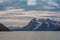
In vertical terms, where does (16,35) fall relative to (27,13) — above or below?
below

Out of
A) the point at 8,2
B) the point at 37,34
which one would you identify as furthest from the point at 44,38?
A: the point at 8,2

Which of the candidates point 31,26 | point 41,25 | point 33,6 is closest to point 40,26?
point 41,25

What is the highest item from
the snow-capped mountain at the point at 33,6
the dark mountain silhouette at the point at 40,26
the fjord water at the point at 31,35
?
the snow-capped mountain at the point at 33,6

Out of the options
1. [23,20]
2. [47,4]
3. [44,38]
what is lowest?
[44,38]

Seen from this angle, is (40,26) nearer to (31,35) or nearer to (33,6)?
(31,35)

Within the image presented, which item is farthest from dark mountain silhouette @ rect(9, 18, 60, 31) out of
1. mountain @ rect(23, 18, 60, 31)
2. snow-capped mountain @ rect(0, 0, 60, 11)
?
snow-capped mountain @ rect(0, 0, 60, 11)

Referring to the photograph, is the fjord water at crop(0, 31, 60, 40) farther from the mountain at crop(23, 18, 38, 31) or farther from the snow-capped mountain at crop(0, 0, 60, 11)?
the snow-capped mountain at crop(0, 0, 60, 11)

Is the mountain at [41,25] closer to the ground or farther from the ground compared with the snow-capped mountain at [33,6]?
closer to the ground

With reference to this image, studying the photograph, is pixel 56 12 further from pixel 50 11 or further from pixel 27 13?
pixel 27 13

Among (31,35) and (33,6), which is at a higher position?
(33,6)

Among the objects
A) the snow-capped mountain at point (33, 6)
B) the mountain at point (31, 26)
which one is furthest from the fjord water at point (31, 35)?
the snow-capped mountain at point (33, 6)

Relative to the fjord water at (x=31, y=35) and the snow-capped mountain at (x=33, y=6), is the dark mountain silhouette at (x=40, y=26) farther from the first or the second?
the snow-capped mountain at (x=33, y=6)
